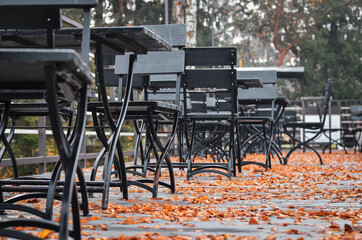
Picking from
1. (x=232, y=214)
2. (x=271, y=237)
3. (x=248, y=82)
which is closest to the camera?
(x=271, y=237)

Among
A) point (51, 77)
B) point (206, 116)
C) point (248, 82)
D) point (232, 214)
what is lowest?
point (232, 214)

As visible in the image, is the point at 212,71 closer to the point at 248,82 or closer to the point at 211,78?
the point at 211,78

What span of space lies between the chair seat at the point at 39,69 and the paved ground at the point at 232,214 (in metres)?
0.72

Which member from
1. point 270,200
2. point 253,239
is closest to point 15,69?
point 253,239

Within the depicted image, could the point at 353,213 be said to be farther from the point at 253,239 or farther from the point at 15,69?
the point at 15,69

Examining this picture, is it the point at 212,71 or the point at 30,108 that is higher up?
the point at 212,71

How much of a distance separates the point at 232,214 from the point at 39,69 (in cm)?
167

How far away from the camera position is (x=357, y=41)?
81.8 ft

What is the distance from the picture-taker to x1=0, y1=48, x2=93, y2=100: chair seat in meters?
1.62

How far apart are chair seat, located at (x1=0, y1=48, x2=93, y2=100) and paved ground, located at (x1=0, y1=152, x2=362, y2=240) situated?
719 millimetres

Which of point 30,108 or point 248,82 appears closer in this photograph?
point 30,108

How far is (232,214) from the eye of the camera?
124 inches

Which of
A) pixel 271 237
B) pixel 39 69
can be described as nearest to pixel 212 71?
pixel 271 237

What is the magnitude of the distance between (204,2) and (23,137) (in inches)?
520
